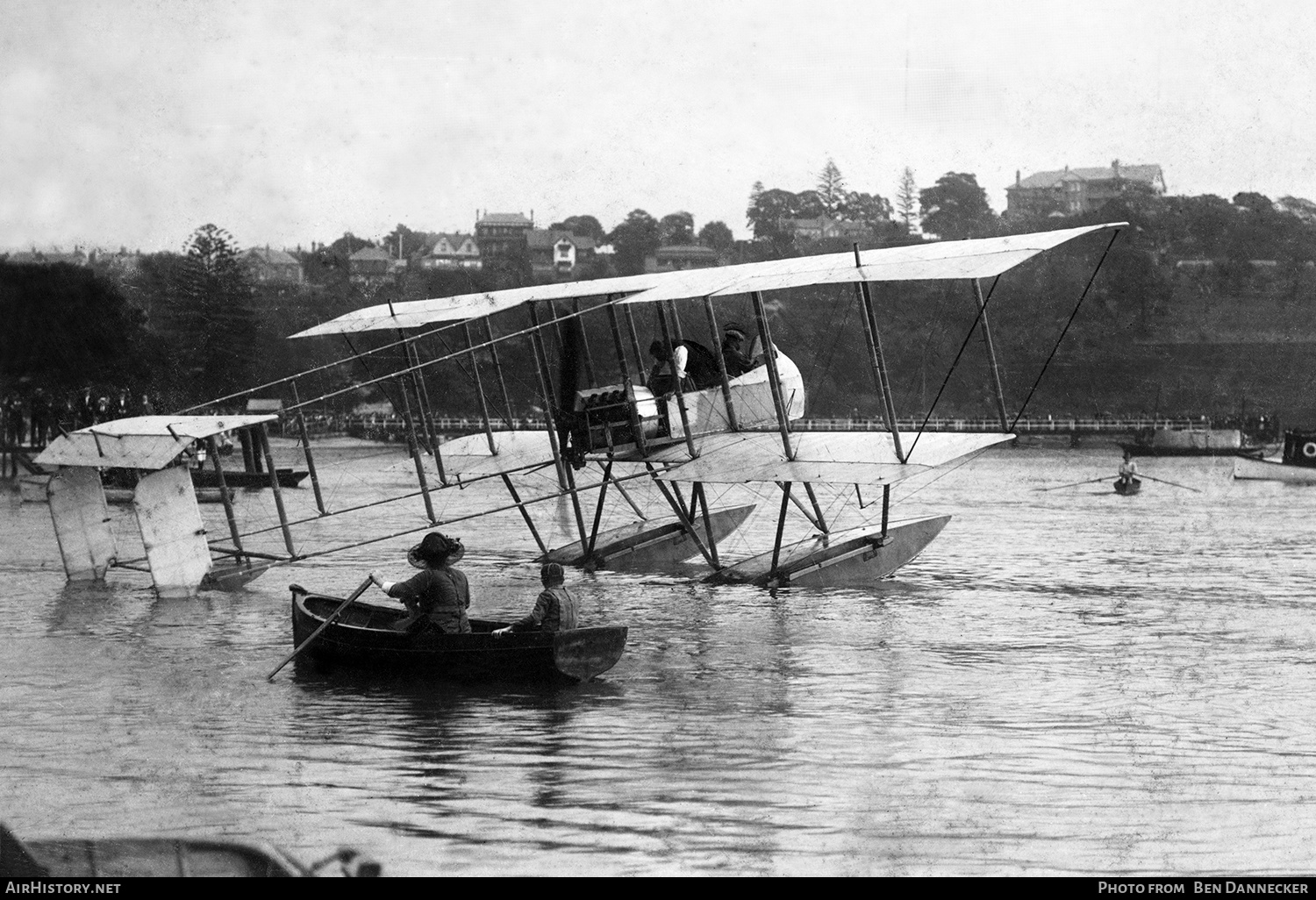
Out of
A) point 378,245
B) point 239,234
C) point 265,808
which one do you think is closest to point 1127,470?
point 265,808

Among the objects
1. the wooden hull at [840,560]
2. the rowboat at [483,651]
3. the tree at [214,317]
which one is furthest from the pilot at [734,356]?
the tree at [214,317]

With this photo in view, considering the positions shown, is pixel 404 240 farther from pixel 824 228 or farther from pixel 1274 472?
pixel 1274 472

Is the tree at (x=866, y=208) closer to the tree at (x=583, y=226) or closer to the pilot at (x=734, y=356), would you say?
the tree at (x=583, y=226)

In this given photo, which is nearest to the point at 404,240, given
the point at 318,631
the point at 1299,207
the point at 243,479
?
the point at 1299,207

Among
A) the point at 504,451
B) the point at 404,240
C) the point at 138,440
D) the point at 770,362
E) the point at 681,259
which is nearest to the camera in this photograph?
the point at 138,440

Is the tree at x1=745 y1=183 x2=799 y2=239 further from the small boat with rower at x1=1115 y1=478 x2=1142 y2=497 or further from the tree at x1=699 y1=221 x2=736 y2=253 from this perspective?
the small boat with rower at x1=1115 y1=478 x2=1142 y2=497

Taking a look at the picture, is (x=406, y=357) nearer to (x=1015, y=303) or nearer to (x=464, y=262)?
(x=1015, y=303)
